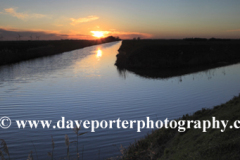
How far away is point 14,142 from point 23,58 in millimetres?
33129

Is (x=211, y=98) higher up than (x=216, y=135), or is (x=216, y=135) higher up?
(x=216, y=135)

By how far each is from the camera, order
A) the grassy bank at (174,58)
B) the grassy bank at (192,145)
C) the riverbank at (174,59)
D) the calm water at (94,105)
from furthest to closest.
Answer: the grassy bank at (174,58)
the riverbank at (174,59)
the calm water at (94,105)
the grassy bank at (192,145)

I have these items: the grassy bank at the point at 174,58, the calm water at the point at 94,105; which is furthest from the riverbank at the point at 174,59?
the calm water at the point at 94,105

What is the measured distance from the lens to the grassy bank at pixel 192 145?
4.03 metres

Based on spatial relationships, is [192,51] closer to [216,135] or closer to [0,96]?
[0,96]

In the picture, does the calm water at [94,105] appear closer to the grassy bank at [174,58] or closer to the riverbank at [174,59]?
the riverbank at [174,59]

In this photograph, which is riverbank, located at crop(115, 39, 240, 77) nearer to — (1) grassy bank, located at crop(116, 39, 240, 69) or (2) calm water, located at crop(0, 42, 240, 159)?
(1) grassy bank, located at crop(116, 39, 240, 69)

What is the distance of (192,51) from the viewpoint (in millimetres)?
37500

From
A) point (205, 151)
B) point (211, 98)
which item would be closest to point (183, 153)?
point (205, 151)

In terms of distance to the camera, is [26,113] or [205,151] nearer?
[205,151]

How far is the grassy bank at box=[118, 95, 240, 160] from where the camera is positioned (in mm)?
4031

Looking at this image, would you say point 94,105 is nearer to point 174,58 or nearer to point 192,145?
point 192,145

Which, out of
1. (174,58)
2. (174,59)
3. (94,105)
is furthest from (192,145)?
(174,58)

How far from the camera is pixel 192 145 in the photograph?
4.75 metres
